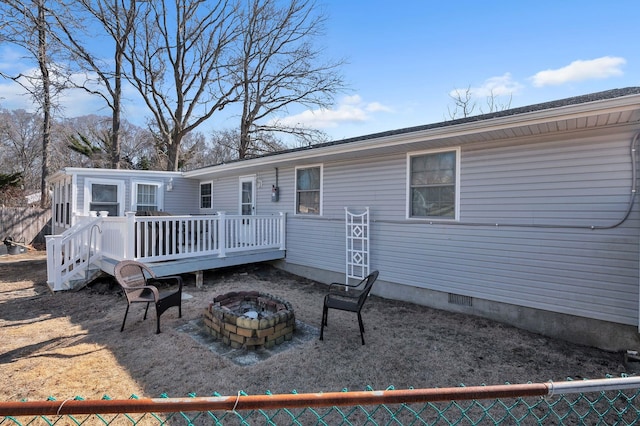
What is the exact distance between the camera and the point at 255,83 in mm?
18750

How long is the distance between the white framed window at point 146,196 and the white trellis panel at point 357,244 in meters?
6.91

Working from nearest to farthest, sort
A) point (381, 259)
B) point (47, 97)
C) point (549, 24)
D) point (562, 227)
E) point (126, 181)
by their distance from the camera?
point (562, 227) → point (381, 259) → point (549, 24) → point (126, 181) → point (47, 97)

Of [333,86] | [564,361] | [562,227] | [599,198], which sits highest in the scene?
[333,86]

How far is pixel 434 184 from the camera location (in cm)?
569

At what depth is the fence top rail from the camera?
1078 millimetres

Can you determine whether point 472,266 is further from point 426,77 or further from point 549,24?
point 426,77

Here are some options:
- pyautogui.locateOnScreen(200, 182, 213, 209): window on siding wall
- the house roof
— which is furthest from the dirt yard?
pyautogui.locateOnScreen(200, 182, 213, 209): window on siding wall

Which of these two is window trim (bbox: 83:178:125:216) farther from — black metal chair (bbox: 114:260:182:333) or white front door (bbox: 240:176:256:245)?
black metal chair (bbox: 114:260:182:333)

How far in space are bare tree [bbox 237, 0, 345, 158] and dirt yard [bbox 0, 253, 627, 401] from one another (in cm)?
1503

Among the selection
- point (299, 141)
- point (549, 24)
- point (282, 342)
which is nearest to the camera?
point (282, 342)

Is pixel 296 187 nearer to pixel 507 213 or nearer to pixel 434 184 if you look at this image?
pixel 434 184

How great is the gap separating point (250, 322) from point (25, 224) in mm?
15335

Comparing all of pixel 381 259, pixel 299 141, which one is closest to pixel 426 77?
pixel 381 259

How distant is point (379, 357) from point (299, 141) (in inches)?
657
